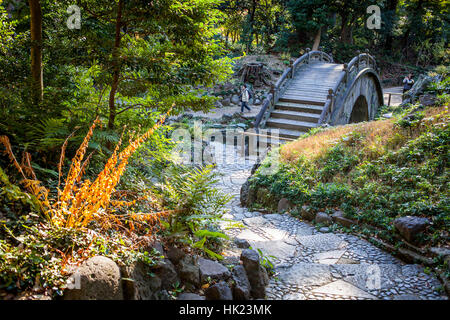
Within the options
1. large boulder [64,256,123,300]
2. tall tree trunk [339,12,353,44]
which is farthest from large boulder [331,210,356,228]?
tall tree trunk [339,12,353,44]

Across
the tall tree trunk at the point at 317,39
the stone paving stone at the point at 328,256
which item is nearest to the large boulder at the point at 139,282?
the stone paving stone at the point at 328,256

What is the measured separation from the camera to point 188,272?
2.76 metres

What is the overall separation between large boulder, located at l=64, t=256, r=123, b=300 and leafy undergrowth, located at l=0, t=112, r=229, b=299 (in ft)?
0.26

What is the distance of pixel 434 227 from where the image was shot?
13.9 ft

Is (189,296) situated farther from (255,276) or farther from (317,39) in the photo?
(317,39)

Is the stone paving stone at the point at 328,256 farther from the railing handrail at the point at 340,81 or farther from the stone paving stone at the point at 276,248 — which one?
the railing handrail at the point at 340,81

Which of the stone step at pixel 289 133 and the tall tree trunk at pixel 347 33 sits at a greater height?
the tall tree trunk at pixel 347 33

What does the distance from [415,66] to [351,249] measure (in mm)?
29648

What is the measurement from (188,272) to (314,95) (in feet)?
46.2

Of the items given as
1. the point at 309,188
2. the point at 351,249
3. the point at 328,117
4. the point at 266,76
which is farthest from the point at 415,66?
the point at 351,249

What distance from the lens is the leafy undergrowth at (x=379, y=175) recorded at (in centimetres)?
478

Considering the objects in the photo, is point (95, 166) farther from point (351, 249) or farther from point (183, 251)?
point (351, 249)

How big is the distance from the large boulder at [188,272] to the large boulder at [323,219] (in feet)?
11.2

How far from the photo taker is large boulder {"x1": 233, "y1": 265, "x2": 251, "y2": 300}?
9.37 ft
